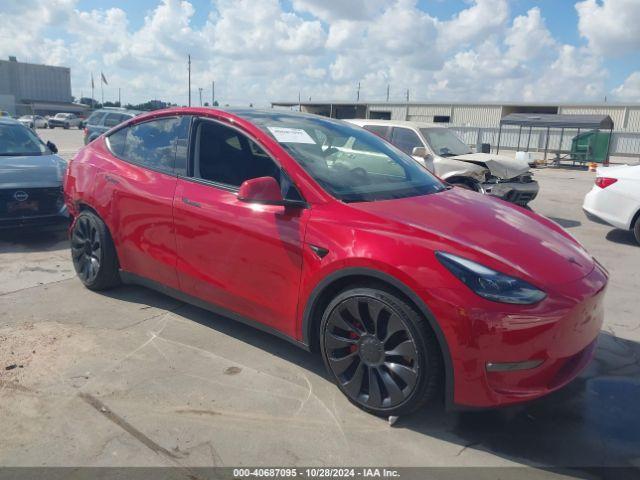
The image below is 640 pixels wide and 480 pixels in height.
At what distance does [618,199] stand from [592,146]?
21323 mm

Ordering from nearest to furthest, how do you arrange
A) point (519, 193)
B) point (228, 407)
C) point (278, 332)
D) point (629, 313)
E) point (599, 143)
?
point (228, 407) < point (278, 332) < point (629, 313) < point (519, 193) < point (599, 143)

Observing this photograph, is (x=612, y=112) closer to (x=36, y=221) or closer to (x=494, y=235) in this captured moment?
(x=36, y=221)

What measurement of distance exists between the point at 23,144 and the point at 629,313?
25.1 ft

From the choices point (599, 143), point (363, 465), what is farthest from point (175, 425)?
point (599, 143)

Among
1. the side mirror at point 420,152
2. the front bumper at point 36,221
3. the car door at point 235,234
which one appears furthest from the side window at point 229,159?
the side mirror at point 420,152

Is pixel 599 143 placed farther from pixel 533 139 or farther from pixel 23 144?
pixel 23 144

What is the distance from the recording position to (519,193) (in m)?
8.73

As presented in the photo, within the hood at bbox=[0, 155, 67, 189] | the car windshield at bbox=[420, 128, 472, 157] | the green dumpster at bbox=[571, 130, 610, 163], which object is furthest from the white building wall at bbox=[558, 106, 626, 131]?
the hood at bbox=[0, 155, 67, 189]

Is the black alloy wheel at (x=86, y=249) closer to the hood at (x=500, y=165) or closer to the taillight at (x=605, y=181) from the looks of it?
the hood at (x=500, y=165)

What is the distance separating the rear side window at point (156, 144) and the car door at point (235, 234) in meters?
0.15

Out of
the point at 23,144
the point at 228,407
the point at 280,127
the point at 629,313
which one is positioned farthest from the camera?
the point at 23,144

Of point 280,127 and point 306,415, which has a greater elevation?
point 280,127

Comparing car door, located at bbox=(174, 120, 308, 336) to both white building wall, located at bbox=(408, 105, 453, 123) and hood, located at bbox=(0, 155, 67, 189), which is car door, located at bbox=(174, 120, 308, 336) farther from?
white building wall, located at bbox=(408, 105, 453, 123)

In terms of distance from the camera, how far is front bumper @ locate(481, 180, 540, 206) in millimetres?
8461
